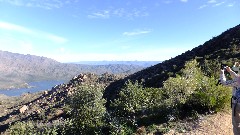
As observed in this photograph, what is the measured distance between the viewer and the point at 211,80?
2241 cm

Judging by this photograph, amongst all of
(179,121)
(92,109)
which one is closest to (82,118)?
(92,109)

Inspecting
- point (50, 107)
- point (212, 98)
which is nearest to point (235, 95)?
point (212, 98)

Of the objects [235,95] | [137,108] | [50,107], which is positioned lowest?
[50,107]

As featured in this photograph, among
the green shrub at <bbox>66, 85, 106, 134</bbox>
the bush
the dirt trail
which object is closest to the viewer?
the dirt trail

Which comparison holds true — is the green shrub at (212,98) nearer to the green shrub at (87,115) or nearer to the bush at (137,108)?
the bush at (137,108)

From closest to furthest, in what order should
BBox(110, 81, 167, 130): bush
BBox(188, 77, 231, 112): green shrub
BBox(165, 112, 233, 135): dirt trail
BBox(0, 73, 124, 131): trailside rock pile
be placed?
BBox(165, 112, 233, 135): dirt trail → BBox(188, 77, 231, 112): green shrub → BBox(110, 81, 167, 130): bush → BBox(0, 73, 124, 131): trailside rock pile

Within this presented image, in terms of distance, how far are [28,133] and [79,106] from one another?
5.51m

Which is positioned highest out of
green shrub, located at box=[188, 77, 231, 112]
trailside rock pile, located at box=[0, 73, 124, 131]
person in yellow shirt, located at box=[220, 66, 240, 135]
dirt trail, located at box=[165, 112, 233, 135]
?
person in yellow shirt, located at box=[220, 66, 240, 135]

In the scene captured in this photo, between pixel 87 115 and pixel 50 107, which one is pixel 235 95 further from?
pixel 50 107

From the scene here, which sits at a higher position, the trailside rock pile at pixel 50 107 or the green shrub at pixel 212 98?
the green shrub at pixel 212 98

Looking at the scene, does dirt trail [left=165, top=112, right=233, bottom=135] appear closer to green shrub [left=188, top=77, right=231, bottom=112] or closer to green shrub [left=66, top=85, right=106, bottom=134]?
green shrub [left=188, top=77, right=231, bottom=112]

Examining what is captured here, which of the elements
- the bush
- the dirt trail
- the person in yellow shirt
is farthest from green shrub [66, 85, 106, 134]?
the person in yellow shirt

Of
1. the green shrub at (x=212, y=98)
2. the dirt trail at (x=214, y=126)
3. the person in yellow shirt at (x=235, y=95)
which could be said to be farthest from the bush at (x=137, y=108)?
the person in yellow shirt at (x=235, y=95)

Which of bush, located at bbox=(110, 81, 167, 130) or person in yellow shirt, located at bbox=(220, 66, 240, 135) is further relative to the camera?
bush, located at bbox=(110, 81, 167, 130)
